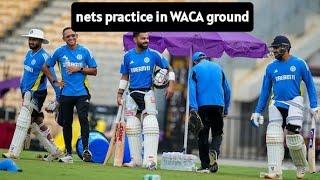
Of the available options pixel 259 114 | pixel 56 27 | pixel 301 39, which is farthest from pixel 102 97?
pixel 259 114

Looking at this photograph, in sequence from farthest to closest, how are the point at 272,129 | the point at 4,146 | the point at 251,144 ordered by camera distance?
the point at 251,144 → the point at 4,146 → the point at 272,129

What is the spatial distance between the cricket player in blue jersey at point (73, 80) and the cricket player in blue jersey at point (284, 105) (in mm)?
2996

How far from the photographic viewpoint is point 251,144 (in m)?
32.0

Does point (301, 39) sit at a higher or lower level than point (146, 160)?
higher

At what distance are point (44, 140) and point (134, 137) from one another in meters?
1.91

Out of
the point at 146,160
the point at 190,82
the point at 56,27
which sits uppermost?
the point at 56,27

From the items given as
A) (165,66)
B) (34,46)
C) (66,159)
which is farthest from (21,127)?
(165,66)

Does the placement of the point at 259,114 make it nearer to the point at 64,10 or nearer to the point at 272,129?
the point at 272,129

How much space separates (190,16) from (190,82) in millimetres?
1764

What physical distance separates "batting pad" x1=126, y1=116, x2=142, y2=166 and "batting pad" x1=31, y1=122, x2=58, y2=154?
160cm

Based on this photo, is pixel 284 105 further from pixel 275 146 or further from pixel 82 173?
pixel 82 173

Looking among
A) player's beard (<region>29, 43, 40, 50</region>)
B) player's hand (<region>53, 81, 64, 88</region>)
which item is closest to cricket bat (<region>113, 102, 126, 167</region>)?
player's hand (<region>53, 81, 64, 88</region>)

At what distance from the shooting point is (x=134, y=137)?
1783 cm

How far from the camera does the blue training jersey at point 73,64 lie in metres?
18.5
